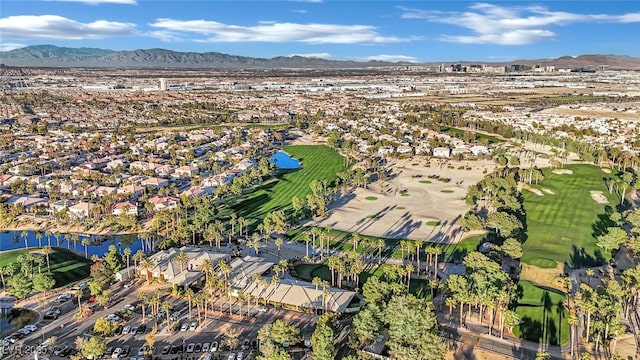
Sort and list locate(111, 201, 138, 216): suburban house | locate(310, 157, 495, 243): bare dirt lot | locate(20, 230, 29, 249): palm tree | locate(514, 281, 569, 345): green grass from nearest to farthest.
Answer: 1. locate(514, 281, 569, 345): green grass
2. locate(20, 230, 29, 249): palm tree
3. locate(310, 157, 495, 243): bare dirt lot
4. locate(111, 201, 138, 216): suburban house

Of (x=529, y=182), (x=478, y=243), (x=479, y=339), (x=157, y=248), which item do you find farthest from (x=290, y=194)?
(x=479, y=339)

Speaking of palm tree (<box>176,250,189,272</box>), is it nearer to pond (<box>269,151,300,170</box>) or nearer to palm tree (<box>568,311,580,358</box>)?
palm tree (<box>568,311,580,358</box>)

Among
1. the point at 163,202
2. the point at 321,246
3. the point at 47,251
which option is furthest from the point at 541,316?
the point at 163,202

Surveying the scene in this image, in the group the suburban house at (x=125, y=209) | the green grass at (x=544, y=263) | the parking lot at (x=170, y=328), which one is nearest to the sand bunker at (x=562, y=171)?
the green grass at (x=544, y=263)

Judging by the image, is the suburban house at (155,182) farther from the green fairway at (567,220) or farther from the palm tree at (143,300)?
the green fairway at (567,220)

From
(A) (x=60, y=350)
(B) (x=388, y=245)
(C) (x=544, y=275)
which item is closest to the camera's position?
(A) (x=60, y=350)

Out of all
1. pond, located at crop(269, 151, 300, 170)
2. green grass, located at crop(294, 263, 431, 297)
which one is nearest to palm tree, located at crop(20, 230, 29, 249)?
green grass, located at crop(294, 263, 431, 297)

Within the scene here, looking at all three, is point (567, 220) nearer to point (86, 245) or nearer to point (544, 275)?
point (544, 275)
